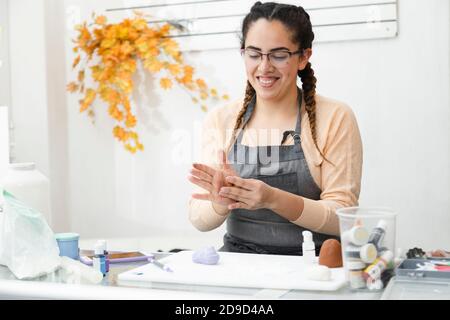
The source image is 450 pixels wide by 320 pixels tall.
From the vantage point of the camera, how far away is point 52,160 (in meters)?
3.15

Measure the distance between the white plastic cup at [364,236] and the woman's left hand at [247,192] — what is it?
0.33 metres

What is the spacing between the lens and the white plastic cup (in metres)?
1.20

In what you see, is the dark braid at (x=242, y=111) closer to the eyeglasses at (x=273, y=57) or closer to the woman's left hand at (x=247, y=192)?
the eyeglasses at (x=273, y=57)

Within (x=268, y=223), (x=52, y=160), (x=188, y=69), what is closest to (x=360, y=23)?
(x=188, y=69)

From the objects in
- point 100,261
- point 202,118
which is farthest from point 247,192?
point 202,118

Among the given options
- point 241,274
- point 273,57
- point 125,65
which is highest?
point 125,65

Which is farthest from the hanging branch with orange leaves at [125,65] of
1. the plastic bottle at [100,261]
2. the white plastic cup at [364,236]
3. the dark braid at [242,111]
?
the white plastic cup at [364,236]

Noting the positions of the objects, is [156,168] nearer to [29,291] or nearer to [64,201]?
[64,201]

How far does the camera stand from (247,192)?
5.03ft

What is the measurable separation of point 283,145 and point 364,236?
674 mm

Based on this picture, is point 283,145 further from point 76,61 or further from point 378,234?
point 76,61

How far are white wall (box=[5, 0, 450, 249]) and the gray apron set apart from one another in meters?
1.01

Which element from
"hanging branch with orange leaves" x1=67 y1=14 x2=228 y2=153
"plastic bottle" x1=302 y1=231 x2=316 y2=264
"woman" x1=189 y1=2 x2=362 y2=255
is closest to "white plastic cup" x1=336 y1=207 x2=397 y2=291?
"plastic bottle" x1=302 y1=231 x2=316 y2=264

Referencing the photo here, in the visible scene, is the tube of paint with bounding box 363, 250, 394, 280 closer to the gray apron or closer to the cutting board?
the cutting board
